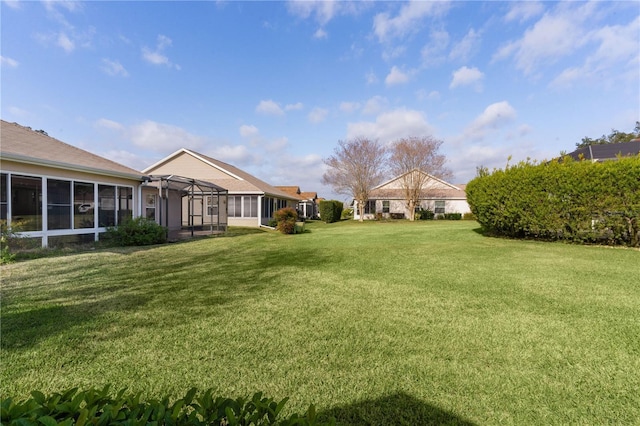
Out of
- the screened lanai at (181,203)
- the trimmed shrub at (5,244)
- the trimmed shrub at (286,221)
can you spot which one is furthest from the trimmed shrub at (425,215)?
the trimmed shrub at (5,244)

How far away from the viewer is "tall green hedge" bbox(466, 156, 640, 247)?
9.32 meters

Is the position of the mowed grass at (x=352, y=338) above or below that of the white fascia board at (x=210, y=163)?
below

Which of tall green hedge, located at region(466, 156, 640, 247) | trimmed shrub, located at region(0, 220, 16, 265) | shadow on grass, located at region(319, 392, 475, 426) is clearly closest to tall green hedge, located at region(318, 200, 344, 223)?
tall green hedge, located at region(466, 156, 640, 247)

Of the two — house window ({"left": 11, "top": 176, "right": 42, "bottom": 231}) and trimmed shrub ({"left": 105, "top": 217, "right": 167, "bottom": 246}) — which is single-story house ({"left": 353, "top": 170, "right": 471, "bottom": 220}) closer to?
trimmed shrub ({"left": 105, "top": 217, "right": 167, "bottom": 246})

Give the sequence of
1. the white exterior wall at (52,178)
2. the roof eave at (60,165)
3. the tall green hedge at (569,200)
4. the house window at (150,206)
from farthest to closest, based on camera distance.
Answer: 1. the house window at (150,206)
2. the tall green hedge at (569,200)
3. the white exterior wall at (52,178)
4. the roof eave at (60,165)

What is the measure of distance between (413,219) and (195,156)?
2329cm

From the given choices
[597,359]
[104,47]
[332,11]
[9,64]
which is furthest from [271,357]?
[332,11]

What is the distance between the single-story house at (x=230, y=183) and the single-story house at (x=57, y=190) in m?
8.06

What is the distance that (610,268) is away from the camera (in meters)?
6.94

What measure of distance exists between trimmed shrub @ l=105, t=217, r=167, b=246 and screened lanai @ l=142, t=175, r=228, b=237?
90.6 inches

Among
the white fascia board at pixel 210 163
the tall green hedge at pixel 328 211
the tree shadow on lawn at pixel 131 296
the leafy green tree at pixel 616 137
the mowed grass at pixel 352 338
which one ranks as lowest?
→ the mowed grass at pixel 352 338

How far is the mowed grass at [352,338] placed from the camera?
2480 mm

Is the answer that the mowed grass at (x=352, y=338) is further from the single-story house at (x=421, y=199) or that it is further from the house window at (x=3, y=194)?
the single-story house at (x=421, y=199)

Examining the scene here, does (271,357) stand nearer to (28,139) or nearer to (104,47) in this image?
(104,47)
